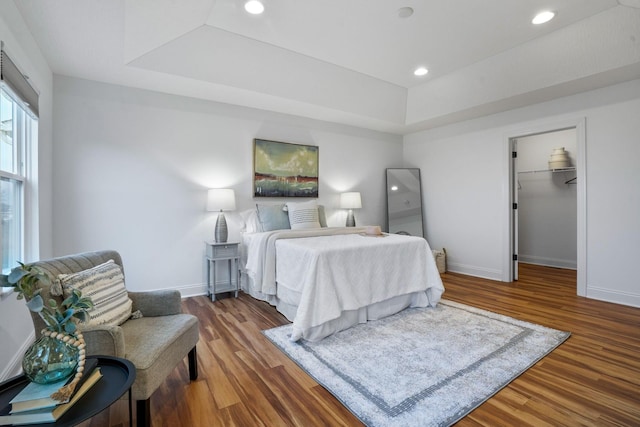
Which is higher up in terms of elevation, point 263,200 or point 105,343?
point 263,200

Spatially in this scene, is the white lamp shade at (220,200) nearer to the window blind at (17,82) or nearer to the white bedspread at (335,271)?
the white bedspread at (335,271)

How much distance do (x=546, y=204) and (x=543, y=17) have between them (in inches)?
152

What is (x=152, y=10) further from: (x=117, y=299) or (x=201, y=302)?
(x=201, y=302)

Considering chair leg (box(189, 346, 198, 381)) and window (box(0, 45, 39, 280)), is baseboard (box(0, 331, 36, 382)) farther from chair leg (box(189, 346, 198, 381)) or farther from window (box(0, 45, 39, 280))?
chair leg (box(189, 346, 198, 381))

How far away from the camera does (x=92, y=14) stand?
7.67 feet

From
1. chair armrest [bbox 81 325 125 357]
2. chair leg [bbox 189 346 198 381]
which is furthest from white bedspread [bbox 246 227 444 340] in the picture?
chair armrest [bbox 81 325 125 357]

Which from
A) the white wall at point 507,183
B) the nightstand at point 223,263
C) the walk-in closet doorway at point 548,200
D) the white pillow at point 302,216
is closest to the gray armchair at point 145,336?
the nightstand at point 223,263

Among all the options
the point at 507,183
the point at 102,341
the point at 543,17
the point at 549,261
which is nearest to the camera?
the point at 102,341

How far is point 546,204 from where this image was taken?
5.62m

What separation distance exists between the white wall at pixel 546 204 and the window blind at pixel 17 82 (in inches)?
262

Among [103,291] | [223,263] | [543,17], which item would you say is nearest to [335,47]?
[543,17]

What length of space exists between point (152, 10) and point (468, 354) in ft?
12.0

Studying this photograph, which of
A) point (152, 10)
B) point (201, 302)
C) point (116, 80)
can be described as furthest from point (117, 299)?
point (116, 80)

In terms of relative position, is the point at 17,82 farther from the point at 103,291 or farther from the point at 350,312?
the point at 350,312
